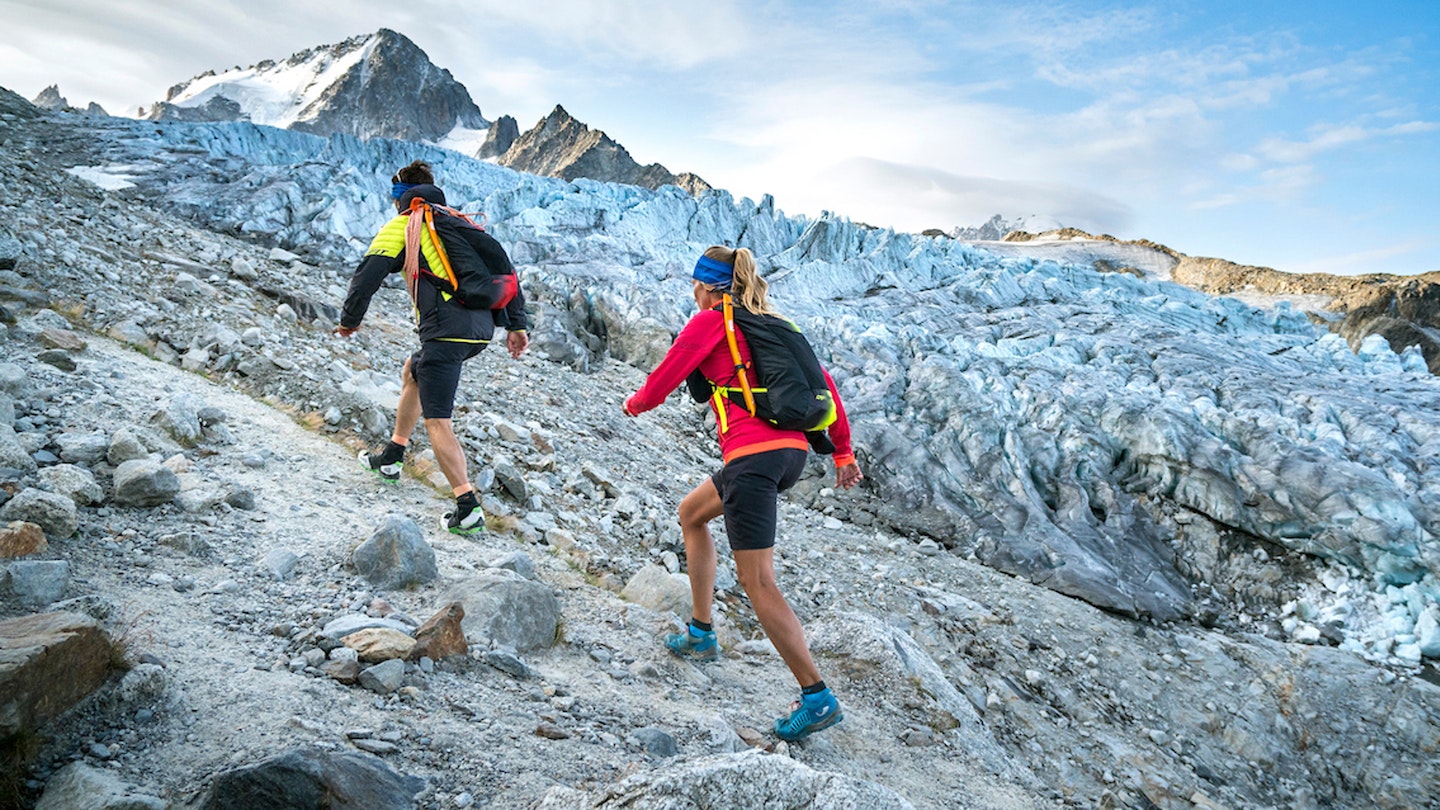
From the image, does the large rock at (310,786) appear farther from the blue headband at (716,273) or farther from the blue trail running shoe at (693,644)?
the blue headband at (716,273)

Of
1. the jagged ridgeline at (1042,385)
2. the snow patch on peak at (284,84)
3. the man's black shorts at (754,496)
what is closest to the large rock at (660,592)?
the man's black shorts at (754,496)

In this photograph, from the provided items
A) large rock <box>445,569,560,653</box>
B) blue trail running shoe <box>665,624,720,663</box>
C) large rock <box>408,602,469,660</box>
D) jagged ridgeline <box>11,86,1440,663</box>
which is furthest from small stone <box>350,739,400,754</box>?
jagged ridgeline <box>11,86,1440,663</box>

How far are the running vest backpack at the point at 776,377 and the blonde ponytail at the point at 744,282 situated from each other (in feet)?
0.19

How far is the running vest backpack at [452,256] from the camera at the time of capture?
4.48 metres

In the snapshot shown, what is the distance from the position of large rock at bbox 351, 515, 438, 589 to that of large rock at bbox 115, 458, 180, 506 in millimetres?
1072

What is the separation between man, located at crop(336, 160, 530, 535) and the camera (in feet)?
14.8

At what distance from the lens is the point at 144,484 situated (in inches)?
145

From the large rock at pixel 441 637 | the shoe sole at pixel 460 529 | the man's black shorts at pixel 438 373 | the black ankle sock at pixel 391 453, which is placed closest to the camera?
the large rock at pixel 441 637

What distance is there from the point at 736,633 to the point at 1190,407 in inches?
536

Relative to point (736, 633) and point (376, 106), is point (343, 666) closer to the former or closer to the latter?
point (736, 633)

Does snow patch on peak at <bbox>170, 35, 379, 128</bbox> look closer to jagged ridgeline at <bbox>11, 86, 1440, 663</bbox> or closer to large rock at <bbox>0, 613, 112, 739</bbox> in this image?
jagged ridgeline at <bbox>11, 86, 1440, 663</bbox>

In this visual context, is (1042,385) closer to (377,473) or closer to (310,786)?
(377,473)

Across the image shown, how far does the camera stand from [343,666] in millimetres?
2645

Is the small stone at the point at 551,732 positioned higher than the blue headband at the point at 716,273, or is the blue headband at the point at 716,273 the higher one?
the blue headband at the point at 716,273
